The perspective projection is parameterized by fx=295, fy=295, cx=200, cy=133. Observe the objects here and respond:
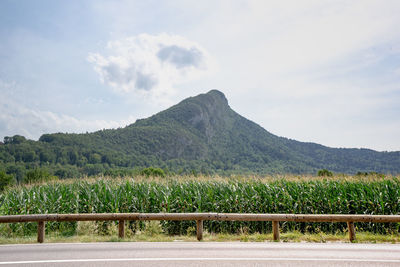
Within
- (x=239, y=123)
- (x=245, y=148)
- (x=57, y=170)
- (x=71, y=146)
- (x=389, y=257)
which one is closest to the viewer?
(x=389, y=257)

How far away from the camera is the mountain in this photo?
9394 cm

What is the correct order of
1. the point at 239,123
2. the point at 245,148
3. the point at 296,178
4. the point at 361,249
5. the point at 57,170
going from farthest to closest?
the point at 239,123, the point at 245,148, the point at 57,170, the point at 296,178, the point at 361,249

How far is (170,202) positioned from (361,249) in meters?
7.41

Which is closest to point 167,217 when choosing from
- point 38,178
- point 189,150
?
point 38,178

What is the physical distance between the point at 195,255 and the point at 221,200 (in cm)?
648

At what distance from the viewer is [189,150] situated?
5733 inches

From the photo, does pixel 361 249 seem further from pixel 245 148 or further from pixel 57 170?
pixel 245 148

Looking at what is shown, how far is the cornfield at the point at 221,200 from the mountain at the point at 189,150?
66980mm

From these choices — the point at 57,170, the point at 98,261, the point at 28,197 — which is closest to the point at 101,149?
the point at 57,170

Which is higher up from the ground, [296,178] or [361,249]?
[296,178]

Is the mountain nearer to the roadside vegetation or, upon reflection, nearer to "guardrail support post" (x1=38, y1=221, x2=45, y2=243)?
the roadside vegetation

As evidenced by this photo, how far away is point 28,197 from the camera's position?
12812 millimetres

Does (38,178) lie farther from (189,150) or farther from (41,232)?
(189,150)

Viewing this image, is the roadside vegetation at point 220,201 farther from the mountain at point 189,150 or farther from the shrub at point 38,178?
the mountain at point 189,150
